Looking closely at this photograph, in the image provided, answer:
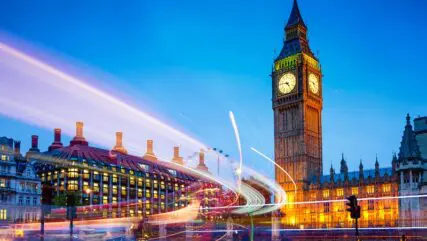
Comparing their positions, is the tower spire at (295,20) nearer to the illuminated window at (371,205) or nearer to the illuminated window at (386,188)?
the illuminated window at (386,188)

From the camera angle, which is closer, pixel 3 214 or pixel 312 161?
pixel 3 214

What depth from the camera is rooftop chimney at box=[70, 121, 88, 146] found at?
174 meters

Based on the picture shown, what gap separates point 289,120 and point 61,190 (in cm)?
6252

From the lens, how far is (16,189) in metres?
97.2

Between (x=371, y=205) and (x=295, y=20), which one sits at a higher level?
(x=295, y=20)

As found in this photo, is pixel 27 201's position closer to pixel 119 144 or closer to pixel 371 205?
pixel 371 205

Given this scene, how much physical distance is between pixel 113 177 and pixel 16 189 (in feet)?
229

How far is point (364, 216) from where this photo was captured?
119062 millimetres

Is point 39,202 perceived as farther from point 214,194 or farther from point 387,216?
point 214,194

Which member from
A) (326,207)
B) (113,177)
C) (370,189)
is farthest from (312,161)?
(113,177)

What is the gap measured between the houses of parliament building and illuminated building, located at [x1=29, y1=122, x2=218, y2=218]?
33073mm

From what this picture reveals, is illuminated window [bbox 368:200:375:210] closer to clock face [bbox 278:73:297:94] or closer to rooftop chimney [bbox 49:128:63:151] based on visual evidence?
clock face [bbox 278:73:297:94]

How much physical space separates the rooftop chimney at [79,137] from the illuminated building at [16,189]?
230 ft

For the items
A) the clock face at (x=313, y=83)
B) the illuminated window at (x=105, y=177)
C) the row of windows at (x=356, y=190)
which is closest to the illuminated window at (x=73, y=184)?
the illuminated window at (x=105, y=177)
